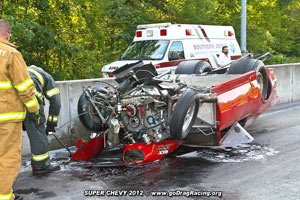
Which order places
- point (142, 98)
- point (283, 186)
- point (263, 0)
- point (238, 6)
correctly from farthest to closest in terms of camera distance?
1. point (263, 0)
2. point (238, 6)
3. point (142, 98)
4. point (283, 186)

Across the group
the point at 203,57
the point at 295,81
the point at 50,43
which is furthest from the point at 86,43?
the point at 295,81

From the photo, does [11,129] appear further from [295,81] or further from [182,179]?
[295,81]

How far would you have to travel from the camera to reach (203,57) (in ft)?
43.2

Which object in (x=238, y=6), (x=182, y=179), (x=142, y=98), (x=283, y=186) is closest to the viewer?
(x=283, y=186)

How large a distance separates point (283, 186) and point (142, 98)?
2120 mm

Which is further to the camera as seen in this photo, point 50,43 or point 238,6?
point 238,6

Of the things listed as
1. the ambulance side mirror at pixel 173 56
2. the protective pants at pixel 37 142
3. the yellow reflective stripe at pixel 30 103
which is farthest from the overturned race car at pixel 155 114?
the ambulance side mirror at pixel 173 56

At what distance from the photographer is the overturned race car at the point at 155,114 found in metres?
5.52

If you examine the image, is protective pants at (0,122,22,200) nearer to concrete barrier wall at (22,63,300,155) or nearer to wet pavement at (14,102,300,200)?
wet pavement at (14,102,300,200)

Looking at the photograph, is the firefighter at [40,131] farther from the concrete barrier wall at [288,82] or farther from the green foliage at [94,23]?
the concrete barrier wall at [288,82]

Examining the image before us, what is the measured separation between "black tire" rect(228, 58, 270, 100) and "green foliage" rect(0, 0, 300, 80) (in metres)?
5.15

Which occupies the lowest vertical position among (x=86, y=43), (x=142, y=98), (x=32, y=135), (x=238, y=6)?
(x=32, y=135)

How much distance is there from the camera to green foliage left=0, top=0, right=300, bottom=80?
1108cm

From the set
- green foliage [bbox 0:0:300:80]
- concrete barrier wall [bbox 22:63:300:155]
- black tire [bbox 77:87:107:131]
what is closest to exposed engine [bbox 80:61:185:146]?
black tire [bbox 77:87:107:131]
